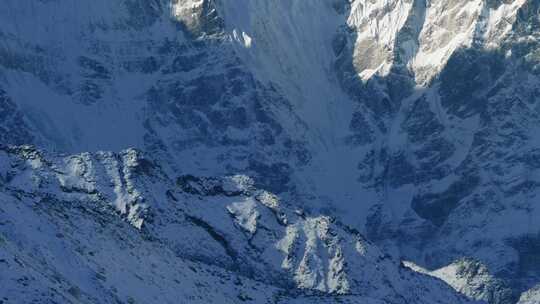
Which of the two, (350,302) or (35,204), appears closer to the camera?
(35,204)

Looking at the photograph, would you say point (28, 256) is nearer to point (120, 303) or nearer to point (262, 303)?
point (120, 303)

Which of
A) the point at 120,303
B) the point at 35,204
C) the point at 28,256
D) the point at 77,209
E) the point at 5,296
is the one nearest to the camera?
the point at 5,296

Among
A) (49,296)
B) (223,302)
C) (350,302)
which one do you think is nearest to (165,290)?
(223,302)

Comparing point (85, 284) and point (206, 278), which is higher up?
point (206, 278)

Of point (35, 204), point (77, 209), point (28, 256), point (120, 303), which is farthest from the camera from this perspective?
point (77, 209)

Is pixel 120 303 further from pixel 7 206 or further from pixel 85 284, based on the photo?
pixel 7 206

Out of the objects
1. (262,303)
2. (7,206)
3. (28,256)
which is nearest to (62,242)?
(7,206)

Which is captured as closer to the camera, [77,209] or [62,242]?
[62,242]

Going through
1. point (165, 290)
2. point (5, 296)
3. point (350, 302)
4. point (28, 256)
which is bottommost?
point (5, 296)

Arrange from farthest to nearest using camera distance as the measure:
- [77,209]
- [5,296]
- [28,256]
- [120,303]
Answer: [77,209] < [120,303] < [28,256] < [5,296]
